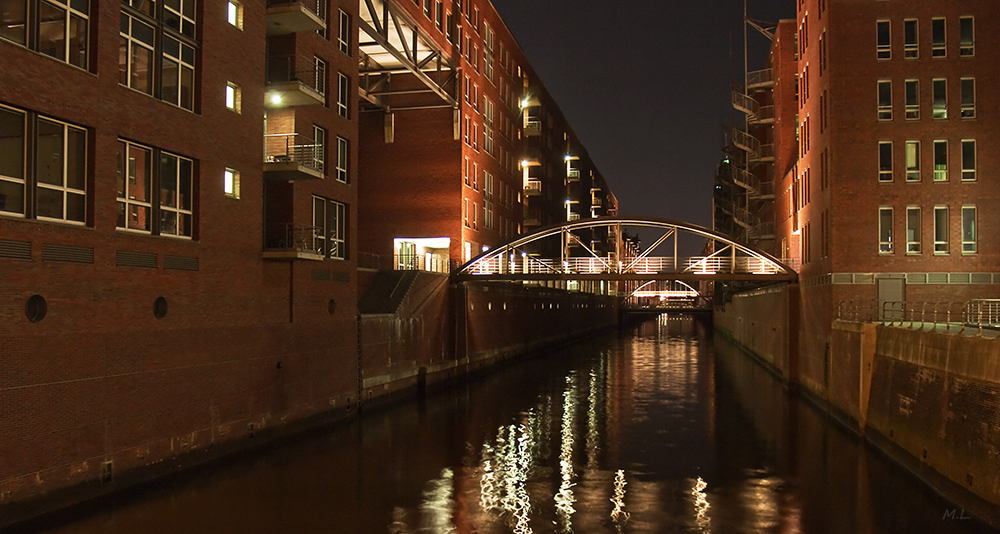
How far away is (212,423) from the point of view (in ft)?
63.9

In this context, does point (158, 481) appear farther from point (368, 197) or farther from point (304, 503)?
point (368, 197)

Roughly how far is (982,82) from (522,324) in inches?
1259

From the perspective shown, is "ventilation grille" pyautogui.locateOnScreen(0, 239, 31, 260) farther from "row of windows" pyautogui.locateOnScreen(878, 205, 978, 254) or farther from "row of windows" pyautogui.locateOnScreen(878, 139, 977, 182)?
"row of windows" pyautogui.locateOnScreen(878, 139, 977, 182)

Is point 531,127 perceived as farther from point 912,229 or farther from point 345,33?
point 912,229

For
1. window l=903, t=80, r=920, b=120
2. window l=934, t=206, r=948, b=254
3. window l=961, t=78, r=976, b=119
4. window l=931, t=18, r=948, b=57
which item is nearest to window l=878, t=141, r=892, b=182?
window l=903, t=80, r=920, b=120

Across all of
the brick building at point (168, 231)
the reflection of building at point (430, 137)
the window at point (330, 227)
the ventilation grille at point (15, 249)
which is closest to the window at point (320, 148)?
the brick building at point (168, 231)

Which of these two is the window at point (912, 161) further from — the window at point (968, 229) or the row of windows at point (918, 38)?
the row of windows at point (918, 38)

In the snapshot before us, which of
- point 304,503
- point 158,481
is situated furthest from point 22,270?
point 304,503

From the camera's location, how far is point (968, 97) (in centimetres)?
2848

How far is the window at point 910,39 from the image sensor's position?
1138 inches

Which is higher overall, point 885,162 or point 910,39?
point 910,39

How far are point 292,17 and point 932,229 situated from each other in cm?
2270

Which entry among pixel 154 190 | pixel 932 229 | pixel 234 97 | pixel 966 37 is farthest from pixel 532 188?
pixel 154 190

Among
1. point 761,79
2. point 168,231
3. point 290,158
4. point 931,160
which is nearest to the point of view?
point 168,231
